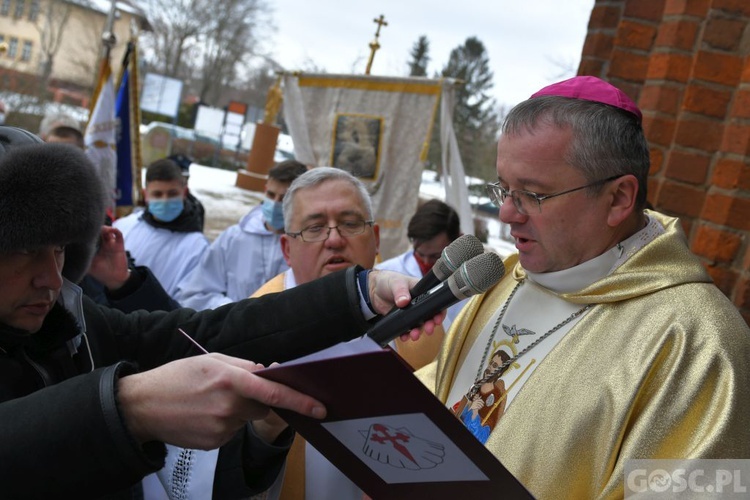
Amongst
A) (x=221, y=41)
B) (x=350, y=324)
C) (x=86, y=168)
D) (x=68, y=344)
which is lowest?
(x=68, y=344)

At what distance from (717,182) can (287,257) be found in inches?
70.3

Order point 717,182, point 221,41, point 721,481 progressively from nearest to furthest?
point 721,481, point 717,182, point 221,41

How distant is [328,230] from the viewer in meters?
2.92

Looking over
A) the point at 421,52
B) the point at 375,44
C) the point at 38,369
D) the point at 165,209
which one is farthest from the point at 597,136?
the point at 421,52

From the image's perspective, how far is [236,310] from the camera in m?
2.12

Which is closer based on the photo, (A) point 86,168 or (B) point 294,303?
(A) point 86,168

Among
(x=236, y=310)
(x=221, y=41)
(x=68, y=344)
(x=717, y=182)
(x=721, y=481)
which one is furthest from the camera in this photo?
(x=221, y=41)

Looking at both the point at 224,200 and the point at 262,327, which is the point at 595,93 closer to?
the point at 262,327

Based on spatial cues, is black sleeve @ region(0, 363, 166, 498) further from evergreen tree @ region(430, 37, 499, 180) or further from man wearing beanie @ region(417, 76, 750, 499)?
evergreen tree @ region(430, 37, 499, 180)

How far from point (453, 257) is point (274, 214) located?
3322mm

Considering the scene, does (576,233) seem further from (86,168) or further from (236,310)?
(86,168)

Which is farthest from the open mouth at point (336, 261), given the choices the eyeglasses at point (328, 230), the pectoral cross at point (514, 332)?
the pectoral cross at point (514, 332)

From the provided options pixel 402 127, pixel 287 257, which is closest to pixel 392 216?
pixel 402 127

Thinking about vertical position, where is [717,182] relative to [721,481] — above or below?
above
